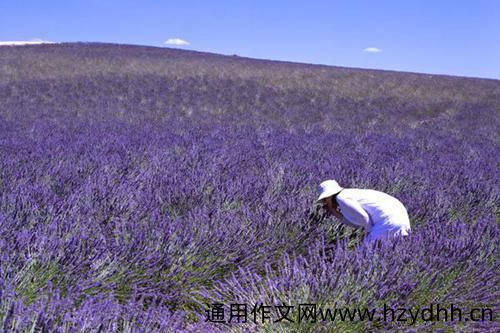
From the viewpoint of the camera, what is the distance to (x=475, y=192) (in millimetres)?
4281

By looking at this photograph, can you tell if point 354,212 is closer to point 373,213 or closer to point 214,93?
point 373,213

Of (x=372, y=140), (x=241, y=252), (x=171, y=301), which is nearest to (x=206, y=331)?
(x=171, y=301)

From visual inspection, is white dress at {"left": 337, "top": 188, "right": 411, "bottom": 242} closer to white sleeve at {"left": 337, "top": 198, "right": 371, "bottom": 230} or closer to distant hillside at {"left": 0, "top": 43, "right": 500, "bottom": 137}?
white sleeve at {"left": 337, "top": 198, "right": 371, "bottom": 230}

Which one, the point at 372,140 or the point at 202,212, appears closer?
the point at 202,212

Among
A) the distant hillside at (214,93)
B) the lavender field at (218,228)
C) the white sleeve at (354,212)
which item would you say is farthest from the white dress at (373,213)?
the distant hillside at (214,93)

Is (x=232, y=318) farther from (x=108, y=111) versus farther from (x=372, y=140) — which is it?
(x=108, y=111)

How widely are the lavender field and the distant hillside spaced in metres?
2.19

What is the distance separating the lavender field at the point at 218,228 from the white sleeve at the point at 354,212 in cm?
14

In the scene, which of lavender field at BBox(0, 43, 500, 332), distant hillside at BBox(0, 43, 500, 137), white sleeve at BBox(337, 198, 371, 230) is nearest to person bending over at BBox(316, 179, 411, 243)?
white sleeve at BBox(337, 198, 371, 230)

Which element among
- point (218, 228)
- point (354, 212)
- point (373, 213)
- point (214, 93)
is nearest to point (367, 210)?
point (373, 213)

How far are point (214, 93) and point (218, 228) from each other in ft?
42.8

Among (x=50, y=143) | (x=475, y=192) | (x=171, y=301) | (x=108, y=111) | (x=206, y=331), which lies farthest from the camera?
(x=108, y=111)

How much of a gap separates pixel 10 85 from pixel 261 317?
1452 cm

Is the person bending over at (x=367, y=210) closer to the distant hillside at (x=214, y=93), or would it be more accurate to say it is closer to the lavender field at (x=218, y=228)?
the lavender field at (x=218, y=228)
